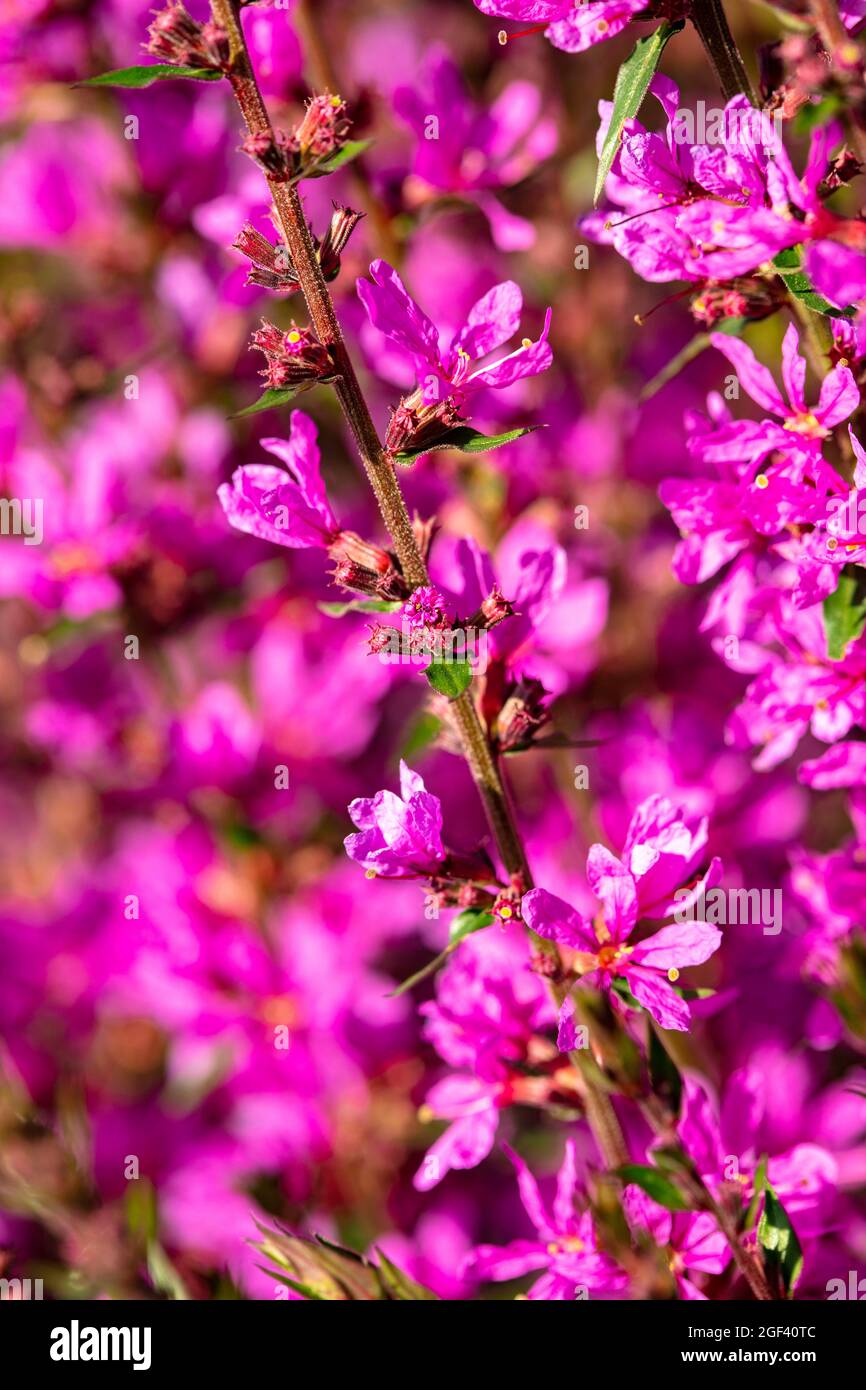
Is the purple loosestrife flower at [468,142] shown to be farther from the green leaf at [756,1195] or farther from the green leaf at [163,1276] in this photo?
the green leaf at [163,1276]

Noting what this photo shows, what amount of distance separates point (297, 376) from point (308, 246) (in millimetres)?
108

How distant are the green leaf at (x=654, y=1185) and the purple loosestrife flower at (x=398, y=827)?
1.11 feet

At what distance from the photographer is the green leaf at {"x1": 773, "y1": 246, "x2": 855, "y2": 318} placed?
3.80ft

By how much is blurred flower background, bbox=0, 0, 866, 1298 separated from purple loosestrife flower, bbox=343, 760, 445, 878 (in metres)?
0.55

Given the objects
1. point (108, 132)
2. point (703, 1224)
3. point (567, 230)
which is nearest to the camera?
point (703, 1224)

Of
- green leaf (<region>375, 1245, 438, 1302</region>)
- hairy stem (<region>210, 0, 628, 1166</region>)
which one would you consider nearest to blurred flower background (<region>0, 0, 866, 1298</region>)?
green leaf (<region>375, 1245, 438, 1302</region>)

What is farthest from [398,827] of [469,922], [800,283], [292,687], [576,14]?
[292,687]

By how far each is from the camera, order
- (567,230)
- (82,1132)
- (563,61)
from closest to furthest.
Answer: (82,1132)
(567,230)
(563,61)

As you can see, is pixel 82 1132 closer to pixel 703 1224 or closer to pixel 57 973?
pixel 57 973

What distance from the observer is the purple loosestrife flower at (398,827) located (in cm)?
119

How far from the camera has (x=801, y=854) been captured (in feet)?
5.16

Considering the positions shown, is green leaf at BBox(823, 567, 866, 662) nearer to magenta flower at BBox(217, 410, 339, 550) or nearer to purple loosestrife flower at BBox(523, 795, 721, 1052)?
purple loosestrife flower at BBox(523, 795, 721, 1052)
